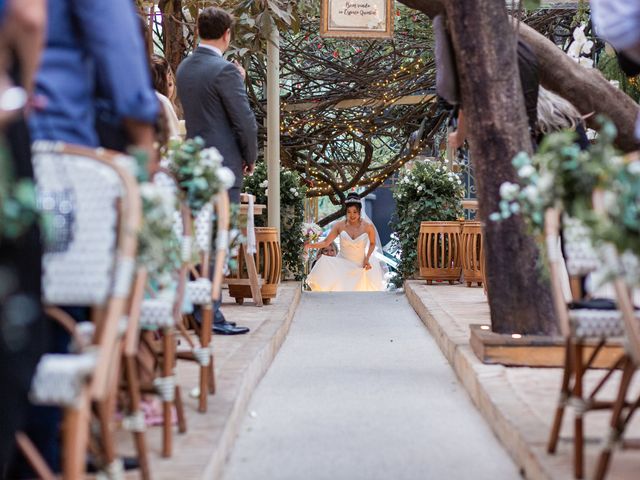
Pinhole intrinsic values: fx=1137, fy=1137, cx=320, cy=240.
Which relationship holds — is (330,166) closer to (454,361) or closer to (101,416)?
(454,361)

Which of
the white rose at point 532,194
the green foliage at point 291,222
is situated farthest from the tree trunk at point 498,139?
the green foliage at point 291,222

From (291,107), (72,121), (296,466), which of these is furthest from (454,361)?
(291,107)

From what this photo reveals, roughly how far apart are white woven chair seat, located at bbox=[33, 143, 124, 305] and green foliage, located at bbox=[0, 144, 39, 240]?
15.5 inches

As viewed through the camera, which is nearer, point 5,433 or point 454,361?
point 5,433

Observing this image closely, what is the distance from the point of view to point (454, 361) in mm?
6480

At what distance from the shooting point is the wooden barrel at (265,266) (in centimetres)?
964

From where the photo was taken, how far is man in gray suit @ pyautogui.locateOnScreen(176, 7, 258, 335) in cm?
675

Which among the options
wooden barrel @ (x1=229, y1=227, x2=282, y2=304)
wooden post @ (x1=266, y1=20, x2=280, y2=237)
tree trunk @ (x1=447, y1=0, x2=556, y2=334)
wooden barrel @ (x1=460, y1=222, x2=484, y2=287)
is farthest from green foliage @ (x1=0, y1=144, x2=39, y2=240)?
wooden barrel @ (x1=460, y1=222, x2=484, y2=287)

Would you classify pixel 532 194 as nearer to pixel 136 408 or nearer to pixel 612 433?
pixel 612 433

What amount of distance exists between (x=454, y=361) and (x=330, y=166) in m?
13.4

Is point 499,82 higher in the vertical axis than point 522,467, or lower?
higher

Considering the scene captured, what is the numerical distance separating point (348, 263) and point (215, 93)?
866cm

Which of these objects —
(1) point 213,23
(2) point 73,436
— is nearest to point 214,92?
(1) point 213,23

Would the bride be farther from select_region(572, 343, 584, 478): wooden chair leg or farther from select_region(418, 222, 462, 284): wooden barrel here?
select_region(572, 343, 584, 478): wooden chair leg
